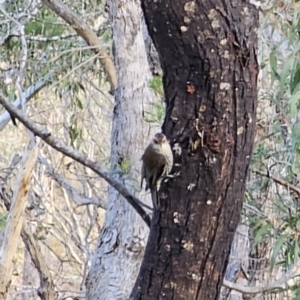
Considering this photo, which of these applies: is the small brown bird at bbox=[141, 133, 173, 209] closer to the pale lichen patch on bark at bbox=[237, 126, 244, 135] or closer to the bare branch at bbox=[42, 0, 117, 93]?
the pale lichen patch on bark at bbox=[237, 126, 244, 135]

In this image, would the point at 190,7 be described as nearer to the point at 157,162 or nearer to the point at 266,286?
the point at 157,162

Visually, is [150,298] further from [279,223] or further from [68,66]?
[68,66]

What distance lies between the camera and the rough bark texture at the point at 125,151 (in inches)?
78.0

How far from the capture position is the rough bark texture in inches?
78.0

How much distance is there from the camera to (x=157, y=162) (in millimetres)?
979

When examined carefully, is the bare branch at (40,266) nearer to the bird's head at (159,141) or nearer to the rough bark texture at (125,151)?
the rough bark texture at (125,151)

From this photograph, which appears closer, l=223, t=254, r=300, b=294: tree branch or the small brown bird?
the small brown bird

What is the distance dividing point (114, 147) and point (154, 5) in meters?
1.26

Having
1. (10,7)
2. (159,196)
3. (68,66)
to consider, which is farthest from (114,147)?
(10,7)

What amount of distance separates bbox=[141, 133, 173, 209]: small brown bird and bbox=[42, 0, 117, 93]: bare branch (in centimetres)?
A: 174

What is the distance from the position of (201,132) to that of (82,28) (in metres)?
1.81

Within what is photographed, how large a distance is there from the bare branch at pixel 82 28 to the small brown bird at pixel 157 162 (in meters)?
1.74

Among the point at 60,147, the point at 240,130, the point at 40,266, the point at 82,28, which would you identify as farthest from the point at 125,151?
the point at 240,130

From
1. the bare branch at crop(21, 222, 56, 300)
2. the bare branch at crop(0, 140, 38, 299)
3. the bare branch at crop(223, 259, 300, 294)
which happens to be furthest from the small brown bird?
the bare branch at crop(21, 222, 56, 300)
